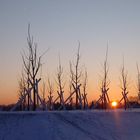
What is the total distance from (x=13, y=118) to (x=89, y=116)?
9.43ft

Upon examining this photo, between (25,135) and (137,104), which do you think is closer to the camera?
(25,135)

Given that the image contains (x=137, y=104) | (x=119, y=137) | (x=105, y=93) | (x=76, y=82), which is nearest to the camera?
(x=119, y=137)

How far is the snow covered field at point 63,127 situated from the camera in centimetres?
1111

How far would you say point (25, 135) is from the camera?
11000mm

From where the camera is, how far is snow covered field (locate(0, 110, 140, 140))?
11.1 meters

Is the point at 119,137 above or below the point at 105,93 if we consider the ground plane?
below

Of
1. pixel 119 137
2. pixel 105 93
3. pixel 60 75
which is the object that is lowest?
pixel 119 137

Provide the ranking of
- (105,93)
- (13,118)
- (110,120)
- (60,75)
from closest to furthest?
(13,118)
(110,120)
(105,93)
(60,75)

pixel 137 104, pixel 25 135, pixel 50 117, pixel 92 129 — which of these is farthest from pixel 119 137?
pixel 137 104

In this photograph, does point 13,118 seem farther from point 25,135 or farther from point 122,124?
point 122,124

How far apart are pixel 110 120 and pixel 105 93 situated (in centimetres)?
818

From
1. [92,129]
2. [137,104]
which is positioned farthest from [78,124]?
[137,104]

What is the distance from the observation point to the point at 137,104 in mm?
32031

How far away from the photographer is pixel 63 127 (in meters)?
11.7
